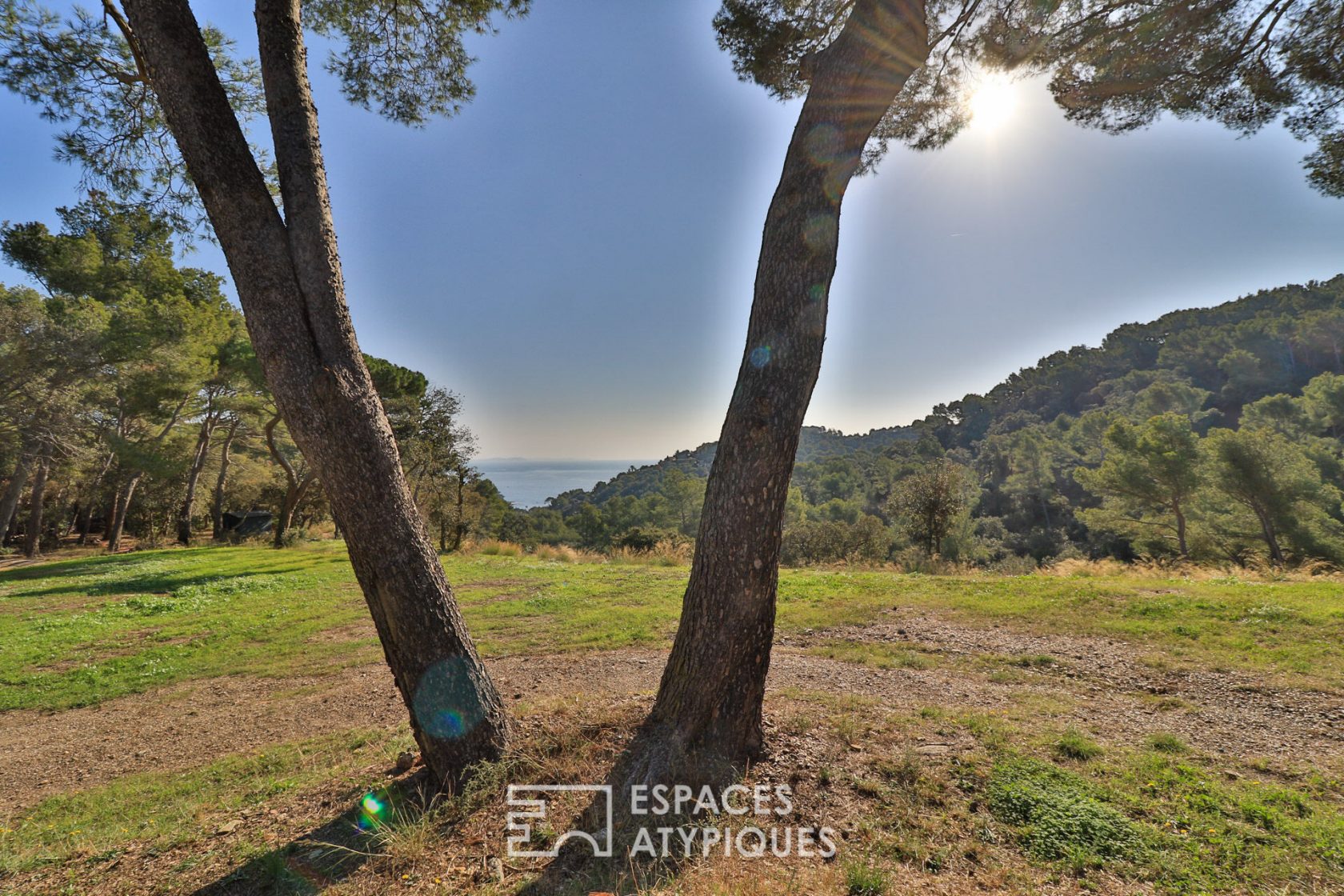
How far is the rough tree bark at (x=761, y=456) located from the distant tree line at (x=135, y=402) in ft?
19.8

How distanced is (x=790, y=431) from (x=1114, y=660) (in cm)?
501

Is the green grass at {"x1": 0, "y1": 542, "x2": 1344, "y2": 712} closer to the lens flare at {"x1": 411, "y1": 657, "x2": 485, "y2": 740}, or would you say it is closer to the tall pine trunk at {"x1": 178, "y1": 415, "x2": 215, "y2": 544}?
the lens flare at {"x1": 411, "y1": 657, "x2": 485, "y2": 740}

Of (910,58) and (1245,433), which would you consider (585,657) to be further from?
(1245,433)

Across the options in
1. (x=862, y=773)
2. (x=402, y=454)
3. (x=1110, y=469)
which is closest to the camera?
(x=862, y=773)

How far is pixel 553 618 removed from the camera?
26.0 ft

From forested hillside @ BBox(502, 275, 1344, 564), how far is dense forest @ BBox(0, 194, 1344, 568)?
0.15 m

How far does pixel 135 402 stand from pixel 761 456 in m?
21.9

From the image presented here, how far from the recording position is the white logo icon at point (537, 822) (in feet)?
7.68

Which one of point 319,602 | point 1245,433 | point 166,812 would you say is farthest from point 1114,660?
point 1245,433

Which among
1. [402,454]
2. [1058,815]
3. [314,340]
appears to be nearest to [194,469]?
[402,454]

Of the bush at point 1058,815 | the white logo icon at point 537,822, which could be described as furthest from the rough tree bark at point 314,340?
the bush at point 1058,815

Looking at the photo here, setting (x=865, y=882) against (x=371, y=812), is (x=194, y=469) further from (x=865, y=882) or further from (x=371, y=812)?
(x=865, y=882)

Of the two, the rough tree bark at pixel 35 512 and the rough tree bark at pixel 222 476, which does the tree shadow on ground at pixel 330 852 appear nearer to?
the rough tree bark at pixel 35 512

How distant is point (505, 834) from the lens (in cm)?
245
